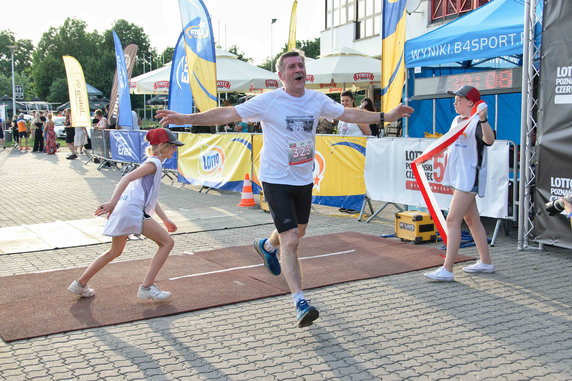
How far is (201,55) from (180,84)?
56.3 inches

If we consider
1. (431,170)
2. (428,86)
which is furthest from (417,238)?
(428,86)

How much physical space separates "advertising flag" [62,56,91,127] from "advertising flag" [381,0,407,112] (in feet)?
45.7

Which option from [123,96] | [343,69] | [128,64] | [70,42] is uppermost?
[70,42]

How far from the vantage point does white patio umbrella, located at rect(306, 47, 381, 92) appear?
1789cm

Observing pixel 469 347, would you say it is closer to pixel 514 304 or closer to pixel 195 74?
pixel 514 304

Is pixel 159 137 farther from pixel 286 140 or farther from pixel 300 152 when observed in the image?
pixel 300 152

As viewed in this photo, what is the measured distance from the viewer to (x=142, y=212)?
17.5 ft

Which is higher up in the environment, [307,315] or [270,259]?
[270,259]

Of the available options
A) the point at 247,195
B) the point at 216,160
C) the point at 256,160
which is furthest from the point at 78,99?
the point at 247,195

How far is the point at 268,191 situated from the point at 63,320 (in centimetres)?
199

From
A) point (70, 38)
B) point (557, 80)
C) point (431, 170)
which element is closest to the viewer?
point (557, 80)

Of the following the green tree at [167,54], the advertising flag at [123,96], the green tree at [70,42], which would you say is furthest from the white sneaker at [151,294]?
the green tree at [167,54]

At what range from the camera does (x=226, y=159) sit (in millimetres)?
13031

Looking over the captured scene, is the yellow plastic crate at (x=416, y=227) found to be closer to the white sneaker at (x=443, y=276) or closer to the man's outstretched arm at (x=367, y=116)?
the white sneaker at (x=443, y=276)
